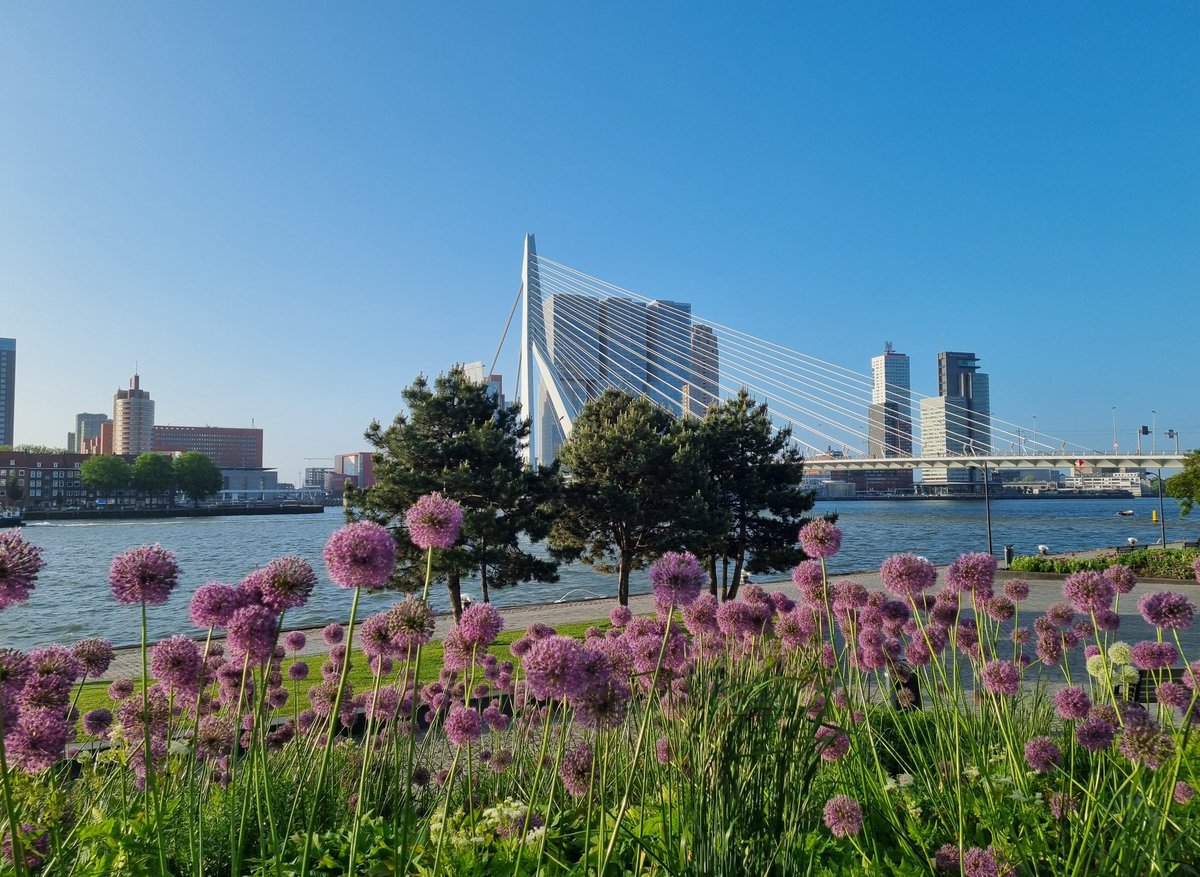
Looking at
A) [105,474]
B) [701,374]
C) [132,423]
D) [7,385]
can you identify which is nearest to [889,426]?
[701,374]

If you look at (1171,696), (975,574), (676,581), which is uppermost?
(676,581)

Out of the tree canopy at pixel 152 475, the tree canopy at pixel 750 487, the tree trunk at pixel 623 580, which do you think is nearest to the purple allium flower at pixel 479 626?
the tree trunk at pixel 623 580

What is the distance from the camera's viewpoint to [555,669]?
7.16ft

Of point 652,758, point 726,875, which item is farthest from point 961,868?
point 652,758

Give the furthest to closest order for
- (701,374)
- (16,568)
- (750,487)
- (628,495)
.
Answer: (701,374) → (750,487) → (628,495) → (16,568)

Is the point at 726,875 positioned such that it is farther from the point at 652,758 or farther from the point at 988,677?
the point at 988,677

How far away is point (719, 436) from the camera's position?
21.9 m

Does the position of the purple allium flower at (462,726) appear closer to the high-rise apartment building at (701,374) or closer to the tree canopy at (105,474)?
the high-rise apartment building at (701,374)

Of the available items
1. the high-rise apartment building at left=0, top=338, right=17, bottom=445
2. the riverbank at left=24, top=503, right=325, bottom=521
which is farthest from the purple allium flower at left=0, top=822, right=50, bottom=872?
the high-rise apartment building at left=0, top=338, right=17, bottom=445

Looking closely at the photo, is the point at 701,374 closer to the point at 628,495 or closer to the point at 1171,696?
the point at 628,495

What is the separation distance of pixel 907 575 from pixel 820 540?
49 cm

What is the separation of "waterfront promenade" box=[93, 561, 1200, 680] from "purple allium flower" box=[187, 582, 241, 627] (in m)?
10.7

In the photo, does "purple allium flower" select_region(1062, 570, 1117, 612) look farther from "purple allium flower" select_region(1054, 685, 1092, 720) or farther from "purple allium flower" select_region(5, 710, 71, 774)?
"purple allium flower" select_region(5, 710, 71, 774)

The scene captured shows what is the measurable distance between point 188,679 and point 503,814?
1.23m
